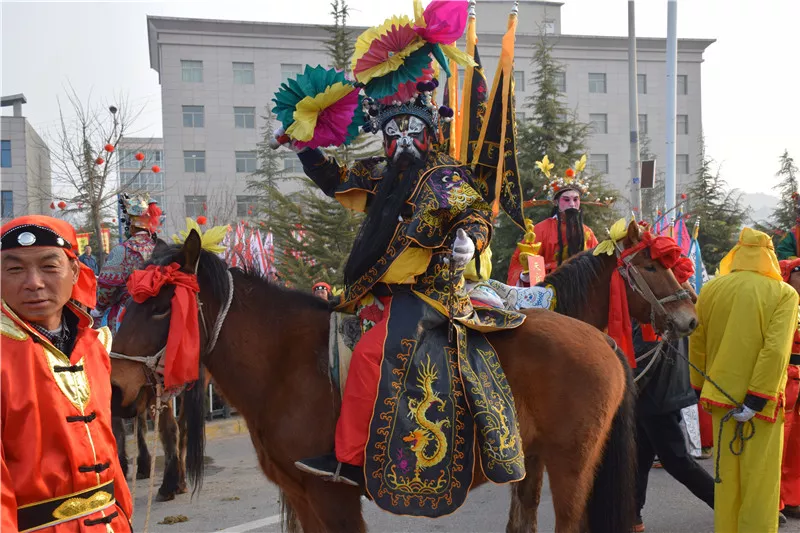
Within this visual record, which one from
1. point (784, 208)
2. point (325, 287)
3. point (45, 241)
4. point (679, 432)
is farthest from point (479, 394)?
point (784, 208)

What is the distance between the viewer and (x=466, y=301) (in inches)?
162

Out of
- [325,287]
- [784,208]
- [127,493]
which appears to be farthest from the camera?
[784,208]

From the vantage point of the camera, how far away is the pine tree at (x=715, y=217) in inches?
851

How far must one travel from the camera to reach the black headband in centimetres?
248

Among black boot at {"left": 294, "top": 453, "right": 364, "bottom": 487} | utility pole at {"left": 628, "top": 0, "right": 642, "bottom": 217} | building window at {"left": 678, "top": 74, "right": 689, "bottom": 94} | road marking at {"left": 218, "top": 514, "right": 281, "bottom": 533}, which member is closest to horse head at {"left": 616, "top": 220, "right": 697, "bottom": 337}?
black boot at {"left": 294, "top": 453, "right": 364, "bottom": 487}

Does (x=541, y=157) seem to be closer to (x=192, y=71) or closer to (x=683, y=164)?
(x=192, y=71)

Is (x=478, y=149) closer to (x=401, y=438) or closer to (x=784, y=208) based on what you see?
(x=401, y=438)

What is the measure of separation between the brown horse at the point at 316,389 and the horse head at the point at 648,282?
1307 mm

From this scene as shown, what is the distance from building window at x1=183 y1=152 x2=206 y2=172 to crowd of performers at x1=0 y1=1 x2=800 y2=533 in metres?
37.2

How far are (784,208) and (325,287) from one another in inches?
637

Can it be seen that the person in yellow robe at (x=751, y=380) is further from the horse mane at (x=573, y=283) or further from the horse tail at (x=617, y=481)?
the horse tail at (x=617, y=481)

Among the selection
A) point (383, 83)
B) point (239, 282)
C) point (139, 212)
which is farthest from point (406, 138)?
A: point (139, 212)

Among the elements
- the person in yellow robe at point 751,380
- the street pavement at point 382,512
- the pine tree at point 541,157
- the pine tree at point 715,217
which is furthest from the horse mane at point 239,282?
the pine tree at point 715,217

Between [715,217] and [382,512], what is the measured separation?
19764 millimetres
